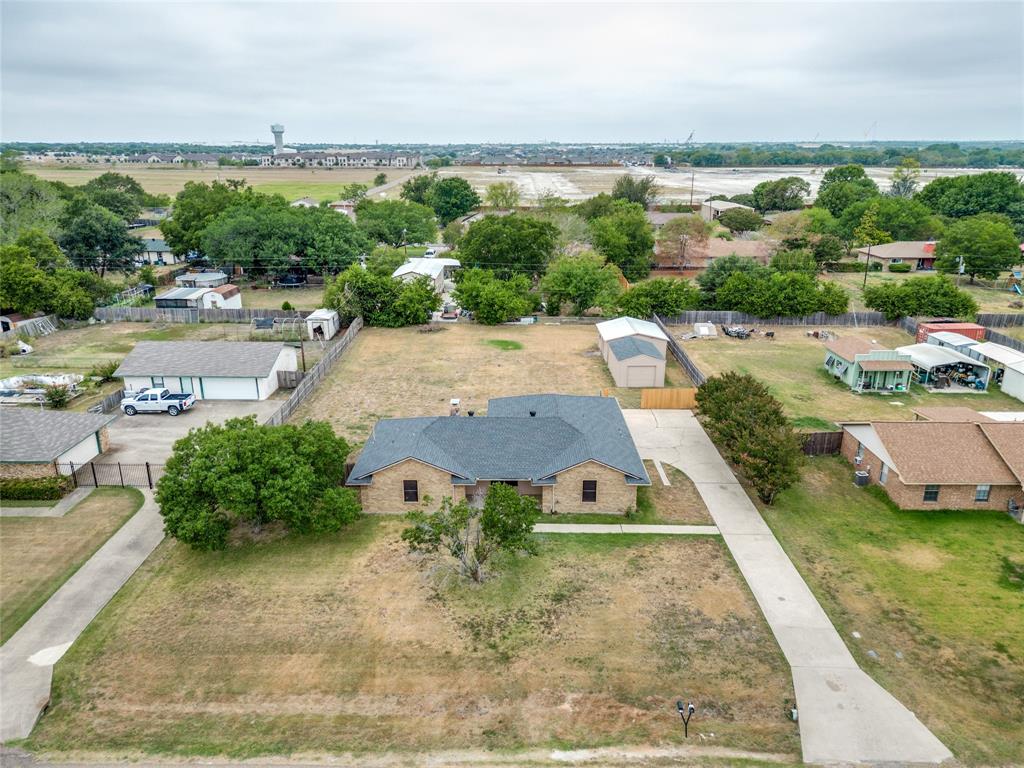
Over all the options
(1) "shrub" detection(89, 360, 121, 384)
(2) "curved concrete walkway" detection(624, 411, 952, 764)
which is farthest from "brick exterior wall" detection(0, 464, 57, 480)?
(2) "curved concrete walkway" detection(624, 411, 952, 764)

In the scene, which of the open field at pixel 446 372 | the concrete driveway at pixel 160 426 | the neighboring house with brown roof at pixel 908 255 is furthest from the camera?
the neighboring house with brown roof at pixel 908 255

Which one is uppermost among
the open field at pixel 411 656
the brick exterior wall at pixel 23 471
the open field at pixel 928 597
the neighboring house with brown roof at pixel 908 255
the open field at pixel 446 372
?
the neighboring house with brown roof at pixel 908 255

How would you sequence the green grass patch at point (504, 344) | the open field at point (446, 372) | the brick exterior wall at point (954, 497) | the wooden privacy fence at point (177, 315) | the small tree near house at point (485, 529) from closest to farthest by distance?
1. the small tree near house at point (485, 529)
2. the brick exterior wall at point (954, 497)
3. the open field at point (446, 372)
4. the green grass patch at point (504, 344)
5. the wooden privacy fence at point (177, 315)

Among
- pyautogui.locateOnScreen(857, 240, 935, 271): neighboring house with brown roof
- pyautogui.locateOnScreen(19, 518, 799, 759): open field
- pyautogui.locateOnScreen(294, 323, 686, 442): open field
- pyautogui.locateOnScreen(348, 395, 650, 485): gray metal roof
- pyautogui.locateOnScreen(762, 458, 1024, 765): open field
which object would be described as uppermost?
pyautogui.locateOnScreen(857, 240, 935, 271): neighboring house with brown roof

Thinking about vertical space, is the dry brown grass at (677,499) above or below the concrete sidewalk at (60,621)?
below

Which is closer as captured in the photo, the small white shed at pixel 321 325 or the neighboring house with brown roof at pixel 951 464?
the neighboring house with brown roof at pixel 951 464

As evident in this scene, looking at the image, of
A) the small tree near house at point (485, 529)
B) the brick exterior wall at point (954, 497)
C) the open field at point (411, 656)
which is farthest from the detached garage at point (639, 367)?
the small tree near house at point (485, 529)

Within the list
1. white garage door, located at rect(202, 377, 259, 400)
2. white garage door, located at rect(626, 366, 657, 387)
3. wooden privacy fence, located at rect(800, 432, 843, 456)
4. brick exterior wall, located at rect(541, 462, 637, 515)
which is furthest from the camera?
white garage door, located at rect(626, 366, 657, 387)

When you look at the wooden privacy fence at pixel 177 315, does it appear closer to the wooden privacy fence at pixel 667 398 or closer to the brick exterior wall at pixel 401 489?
the wooden privacy fence at pixel 667 398

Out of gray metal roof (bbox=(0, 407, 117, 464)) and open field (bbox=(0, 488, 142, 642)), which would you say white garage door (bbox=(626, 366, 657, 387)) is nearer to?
open field (bbox=(0, 488, 142, 642))
